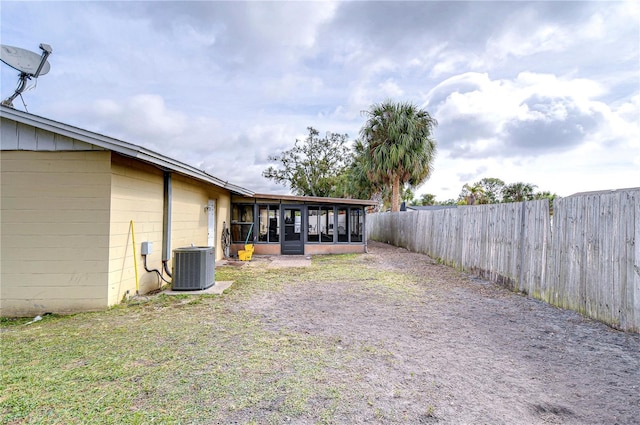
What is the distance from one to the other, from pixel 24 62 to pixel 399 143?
15560mm

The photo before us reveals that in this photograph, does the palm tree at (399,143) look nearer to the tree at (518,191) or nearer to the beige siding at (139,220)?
the beige siding at (139,220)

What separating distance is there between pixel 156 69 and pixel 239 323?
8.87m

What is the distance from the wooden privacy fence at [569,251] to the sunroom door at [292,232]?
6529 millimetres

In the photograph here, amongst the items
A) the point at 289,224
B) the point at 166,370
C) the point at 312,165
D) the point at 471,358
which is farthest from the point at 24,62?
the point at 312,165

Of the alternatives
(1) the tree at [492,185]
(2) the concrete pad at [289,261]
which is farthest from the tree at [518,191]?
(2) the concrete pad at [289,261]

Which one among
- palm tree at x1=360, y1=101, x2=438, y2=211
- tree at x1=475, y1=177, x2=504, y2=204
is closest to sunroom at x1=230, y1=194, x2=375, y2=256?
palm tree at x1=360, y1=101, x2=438, y2=211

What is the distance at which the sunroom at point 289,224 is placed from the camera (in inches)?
523

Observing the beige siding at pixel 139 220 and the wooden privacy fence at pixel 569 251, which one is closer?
the wooden privacy fence at pixel 569 251

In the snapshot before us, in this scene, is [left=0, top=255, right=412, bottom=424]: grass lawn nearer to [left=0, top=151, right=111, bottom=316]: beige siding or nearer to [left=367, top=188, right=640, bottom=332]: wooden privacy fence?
[left=0, top=151, right=111, bottom=316]: beige siding

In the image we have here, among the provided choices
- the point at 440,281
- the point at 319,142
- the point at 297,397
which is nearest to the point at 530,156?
the point at 440,281

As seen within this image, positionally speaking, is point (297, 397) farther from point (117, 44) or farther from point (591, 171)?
point (591, 171)

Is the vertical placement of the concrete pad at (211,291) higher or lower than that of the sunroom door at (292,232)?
lower

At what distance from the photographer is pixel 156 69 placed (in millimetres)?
9977

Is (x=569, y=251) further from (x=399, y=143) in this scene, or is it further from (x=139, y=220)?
(x=399, y=143)
